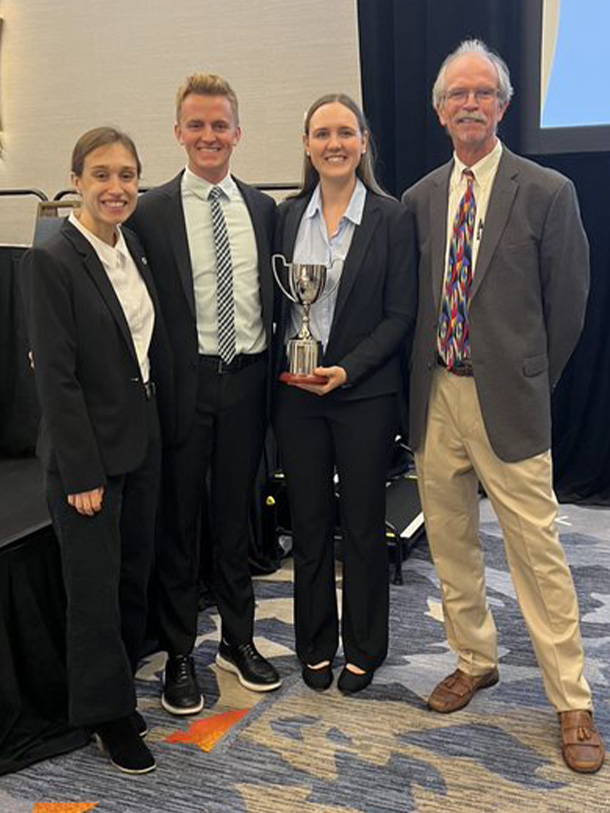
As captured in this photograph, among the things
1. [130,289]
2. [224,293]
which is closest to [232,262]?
[224,293]

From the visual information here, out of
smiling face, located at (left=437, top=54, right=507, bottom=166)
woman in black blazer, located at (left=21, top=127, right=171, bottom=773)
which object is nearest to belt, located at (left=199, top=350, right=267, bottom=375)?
woman in black blazer, located at (left=21, top=127, right=171, bottom=773)

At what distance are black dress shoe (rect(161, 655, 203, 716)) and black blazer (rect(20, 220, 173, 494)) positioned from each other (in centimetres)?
73

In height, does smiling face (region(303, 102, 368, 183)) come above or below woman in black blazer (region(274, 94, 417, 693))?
above

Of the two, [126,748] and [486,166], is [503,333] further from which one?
[126,748]

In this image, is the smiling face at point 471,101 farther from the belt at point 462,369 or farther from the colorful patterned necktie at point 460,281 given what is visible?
the belt at point 462,369

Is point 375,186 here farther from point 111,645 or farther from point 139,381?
point 111,645

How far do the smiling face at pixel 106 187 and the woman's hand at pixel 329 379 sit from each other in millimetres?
598

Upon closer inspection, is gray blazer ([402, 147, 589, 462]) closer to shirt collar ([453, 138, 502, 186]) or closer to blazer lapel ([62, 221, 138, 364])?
shirt collar ([453, 138, 502, 186])

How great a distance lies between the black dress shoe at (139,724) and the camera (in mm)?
2164

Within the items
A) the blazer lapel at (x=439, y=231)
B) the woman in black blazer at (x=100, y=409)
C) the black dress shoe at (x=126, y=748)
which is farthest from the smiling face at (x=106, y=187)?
the black dress shoe at (x=126, y=748)

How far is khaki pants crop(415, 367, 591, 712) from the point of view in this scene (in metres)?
2.04

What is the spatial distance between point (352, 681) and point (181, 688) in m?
0.48

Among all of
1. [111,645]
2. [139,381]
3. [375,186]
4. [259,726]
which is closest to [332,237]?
[375,186]

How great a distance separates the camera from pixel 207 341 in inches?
85.4
